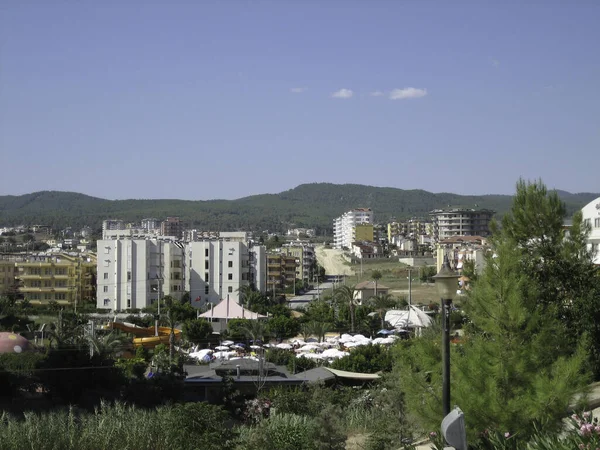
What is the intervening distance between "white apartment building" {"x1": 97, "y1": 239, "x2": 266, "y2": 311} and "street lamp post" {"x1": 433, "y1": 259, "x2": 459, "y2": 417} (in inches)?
2186

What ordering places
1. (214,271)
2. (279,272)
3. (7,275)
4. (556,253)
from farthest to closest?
(279,272), (7,275), (214,271), (556,253)

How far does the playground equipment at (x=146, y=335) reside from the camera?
125ft

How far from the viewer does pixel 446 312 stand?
8.40m

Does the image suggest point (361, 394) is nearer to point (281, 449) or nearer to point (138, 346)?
point (281, 449)

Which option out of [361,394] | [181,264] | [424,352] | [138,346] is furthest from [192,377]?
[181,264]

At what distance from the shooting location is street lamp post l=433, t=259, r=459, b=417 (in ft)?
27.3

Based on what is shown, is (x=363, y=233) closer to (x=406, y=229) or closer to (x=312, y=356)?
(x=406, y=229)

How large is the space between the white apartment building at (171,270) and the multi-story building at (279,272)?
766 inches

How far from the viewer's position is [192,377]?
79.2ft

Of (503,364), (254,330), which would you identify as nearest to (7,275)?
(254,330)

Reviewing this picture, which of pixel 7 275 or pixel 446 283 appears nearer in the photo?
pixel 446 283

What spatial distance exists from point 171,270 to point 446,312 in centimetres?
6164

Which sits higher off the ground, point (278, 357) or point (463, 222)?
point (463, 222)

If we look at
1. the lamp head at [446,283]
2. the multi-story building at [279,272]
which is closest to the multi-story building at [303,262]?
the multi-story building at [279,272]
